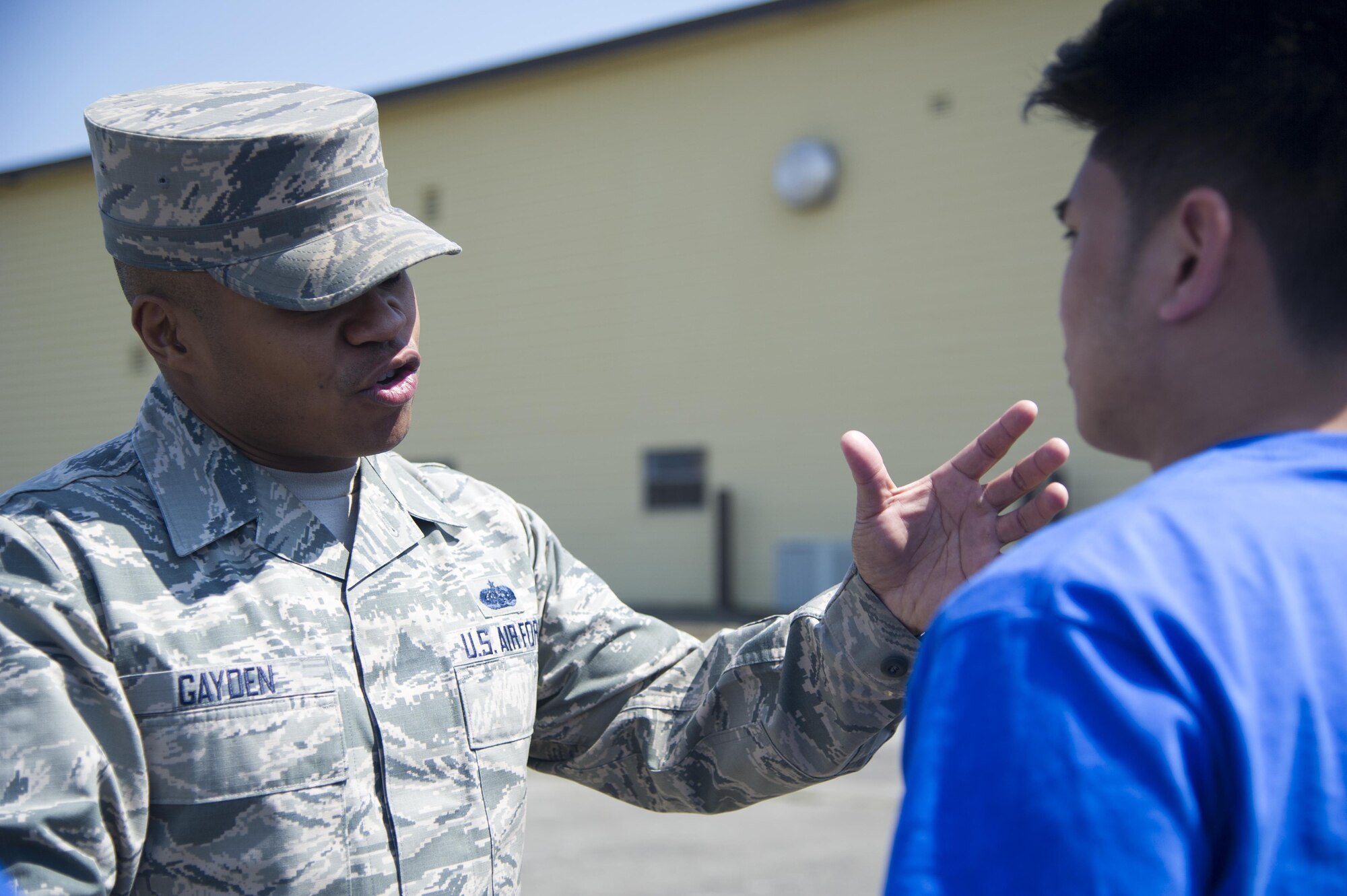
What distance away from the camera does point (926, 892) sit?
0.92 metres

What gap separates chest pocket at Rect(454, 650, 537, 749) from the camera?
2049 millimetres

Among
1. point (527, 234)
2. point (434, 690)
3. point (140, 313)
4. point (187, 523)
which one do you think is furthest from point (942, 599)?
point (527, 234)

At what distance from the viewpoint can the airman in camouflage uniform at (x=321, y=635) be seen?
67.1 inches

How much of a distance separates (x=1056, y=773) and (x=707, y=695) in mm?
1379

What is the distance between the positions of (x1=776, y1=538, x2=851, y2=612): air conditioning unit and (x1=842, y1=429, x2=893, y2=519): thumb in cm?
1047

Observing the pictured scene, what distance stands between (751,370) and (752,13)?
3720 mm

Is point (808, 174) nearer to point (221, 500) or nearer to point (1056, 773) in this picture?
point (221, 500)

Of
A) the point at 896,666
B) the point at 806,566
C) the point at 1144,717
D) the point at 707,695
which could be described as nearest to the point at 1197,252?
the point at 1144,717

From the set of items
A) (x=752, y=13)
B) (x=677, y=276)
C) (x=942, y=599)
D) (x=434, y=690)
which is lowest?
(x=677, y=276)

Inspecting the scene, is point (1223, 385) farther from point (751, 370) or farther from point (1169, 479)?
point (751, 370)

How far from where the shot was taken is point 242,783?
1780 millimetres

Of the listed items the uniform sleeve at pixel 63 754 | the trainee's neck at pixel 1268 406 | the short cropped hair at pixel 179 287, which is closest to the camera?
the trainee's neck at pixel 1268 406

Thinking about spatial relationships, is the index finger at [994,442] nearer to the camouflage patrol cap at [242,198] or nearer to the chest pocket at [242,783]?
the camouflage patrol cap at [242,198]

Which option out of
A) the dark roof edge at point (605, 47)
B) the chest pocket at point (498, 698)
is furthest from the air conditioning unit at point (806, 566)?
the chest pocket at point (498, 698)
